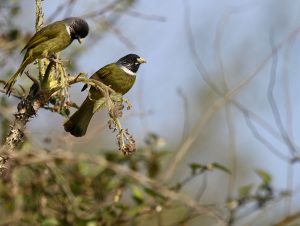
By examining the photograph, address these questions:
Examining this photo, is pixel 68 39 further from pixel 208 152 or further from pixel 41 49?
pixel 208 152

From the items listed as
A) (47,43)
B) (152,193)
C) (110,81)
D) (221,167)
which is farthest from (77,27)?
(221,167)

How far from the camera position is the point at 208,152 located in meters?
12.7

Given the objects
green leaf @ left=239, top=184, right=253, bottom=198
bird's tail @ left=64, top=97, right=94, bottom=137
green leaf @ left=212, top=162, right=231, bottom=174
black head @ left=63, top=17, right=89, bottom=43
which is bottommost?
bird's tail @ left=64, top=97, right=94, bottom=137

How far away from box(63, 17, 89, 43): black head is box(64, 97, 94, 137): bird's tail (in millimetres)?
492

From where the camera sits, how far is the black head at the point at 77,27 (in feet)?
10.3

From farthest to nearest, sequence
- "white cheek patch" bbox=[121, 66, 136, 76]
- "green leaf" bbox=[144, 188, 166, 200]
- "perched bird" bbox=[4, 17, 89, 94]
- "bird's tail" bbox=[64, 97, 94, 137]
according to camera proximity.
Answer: "white cheek patch" bbox=[121, 66, 136, 76]
"green leaf" bbox=[144, 188, 166, 200]
"perched bird" bbox=[4, 17, 89, 94]
"bird's tail" bbox=[64, 97, 94, 137]

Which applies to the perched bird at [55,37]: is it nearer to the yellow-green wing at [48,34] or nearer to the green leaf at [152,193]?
the yellow-green wing at [48,34]

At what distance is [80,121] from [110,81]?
101 cm

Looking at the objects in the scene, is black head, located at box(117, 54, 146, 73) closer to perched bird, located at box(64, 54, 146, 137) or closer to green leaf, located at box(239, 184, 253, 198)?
perched bird, located at box(64, 54, 146, 137)

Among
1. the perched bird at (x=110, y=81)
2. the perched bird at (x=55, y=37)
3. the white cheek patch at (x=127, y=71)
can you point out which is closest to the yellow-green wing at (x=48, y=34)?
the perched bird at (x=55, y=37)

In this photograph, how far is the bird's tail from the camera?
2684 millimetres

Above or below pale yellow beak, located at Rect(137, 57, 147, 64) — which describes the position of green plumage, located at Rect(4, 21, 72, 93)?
below

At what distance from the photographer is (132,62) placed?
4277 millimetres

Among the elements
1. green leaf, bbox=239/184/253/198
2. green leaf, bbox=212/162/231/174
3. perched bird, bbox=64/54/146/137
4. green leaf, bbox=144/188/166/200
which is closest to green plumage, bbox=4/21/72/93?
perched bird, bbox=64/54/146/137
